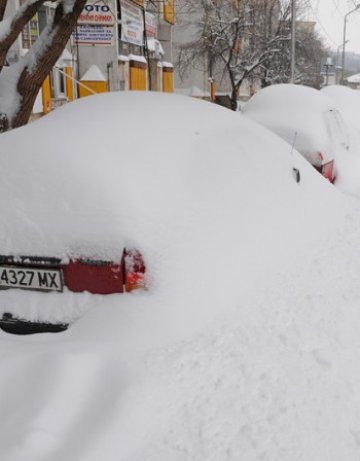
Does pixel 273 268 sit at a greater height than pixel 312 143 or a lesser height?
lesser

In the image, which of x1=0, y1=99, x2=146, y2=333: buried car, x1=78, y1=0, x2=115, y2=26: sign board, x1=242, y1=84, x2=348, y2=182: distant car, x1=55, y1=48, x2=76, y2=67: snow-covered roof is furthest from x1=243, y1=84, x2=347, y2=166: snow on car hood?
x1=78, y1=0, x2=115, y2=26: sign board

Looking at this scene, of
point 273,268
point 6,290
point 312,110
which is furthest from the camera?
point 312,110

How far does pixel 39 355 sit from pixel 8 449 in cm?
64

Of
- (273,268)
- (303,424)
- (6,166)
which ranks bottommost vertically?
(303,424)

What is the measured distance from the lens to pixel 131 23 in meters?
22.9

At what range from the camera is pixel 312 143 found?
733 cm

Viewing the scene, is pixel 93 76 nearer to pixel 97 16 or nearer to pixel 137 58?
pixel 97 16

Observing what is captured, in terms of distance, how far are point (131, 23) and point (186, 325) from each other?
21.5 meters

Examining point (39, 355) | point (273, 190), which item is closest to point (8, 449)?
point (39, 355)

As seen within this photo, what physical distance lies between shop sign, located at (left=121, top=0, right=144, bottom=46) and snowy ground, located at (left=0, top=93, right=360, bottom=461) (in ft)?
60.7

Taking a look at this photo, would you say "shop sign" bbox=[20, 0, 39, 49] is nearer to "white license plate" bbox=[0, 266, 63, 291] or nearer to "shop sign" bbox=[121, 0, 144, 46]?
"shop sign" bbox=[121, 0, 144, 46]

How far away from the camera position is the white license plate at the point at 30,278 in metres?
3.23

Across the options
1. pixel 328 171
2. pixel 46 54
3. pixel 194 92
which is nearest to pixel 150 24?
pixel 194 92

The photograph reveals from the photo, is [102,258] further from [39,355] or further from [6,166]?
[6,166]
